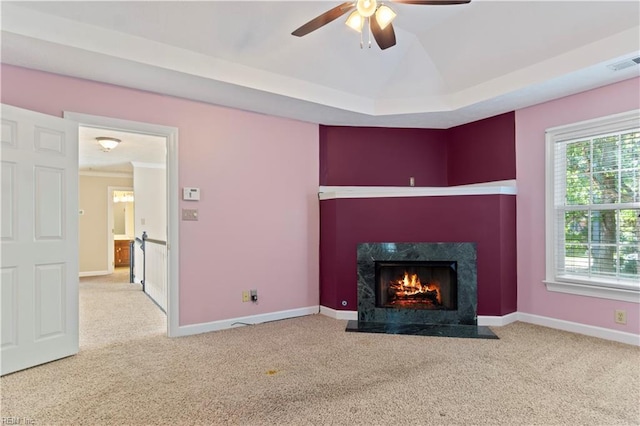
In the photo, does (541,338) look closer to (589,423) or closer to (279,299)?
(589,423)

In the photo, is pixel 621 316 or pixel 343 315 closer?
pixel 621 316

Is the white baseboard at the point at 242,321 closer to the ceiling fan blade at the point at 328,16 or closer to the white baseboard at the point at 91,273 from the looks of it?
the ceiling fan blade at the point at 328,16

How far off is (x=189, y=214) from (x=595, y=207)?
4133mm

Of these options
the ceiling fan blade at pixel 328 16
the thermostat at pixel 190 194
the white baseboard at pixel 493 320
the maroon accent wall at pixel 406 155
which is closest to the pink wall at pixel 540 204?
the white baseboard at pixel 493 320

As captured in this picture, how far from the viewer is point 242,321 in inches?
159

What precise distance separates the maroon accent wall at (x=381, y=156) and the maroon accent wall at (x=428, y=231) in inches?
22.2

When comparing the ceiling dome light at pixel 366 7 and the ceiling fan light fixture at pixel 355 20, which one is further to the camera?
the ceiling fan light fixture at pixel 355 20

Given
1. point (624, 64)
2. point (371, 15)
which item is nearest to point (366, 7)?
point (371, 15)

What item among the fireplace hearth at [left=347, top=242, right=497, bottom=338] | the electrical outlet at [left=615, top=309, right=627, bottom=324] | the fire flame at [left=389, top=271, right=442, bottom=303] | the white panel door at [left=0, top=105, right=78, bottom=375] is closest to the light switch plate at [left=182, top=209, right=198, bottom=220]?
the white panel door at [left=0, top=105, right=78, bottom=375]

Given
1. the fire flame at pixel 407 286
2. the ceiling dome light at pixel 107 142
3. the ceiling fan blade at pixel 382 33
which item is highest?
the ceiling fan blade at pixel 382 33

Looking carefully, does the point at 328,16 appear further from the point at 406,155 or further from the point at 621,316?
the point at 621,316

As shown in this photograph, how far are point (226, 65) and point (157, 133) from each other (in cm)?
99

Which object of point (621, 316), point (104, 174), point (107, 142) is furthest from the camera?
point (104, 174)

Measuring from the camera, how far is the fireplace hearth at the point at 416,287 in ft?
12.9
